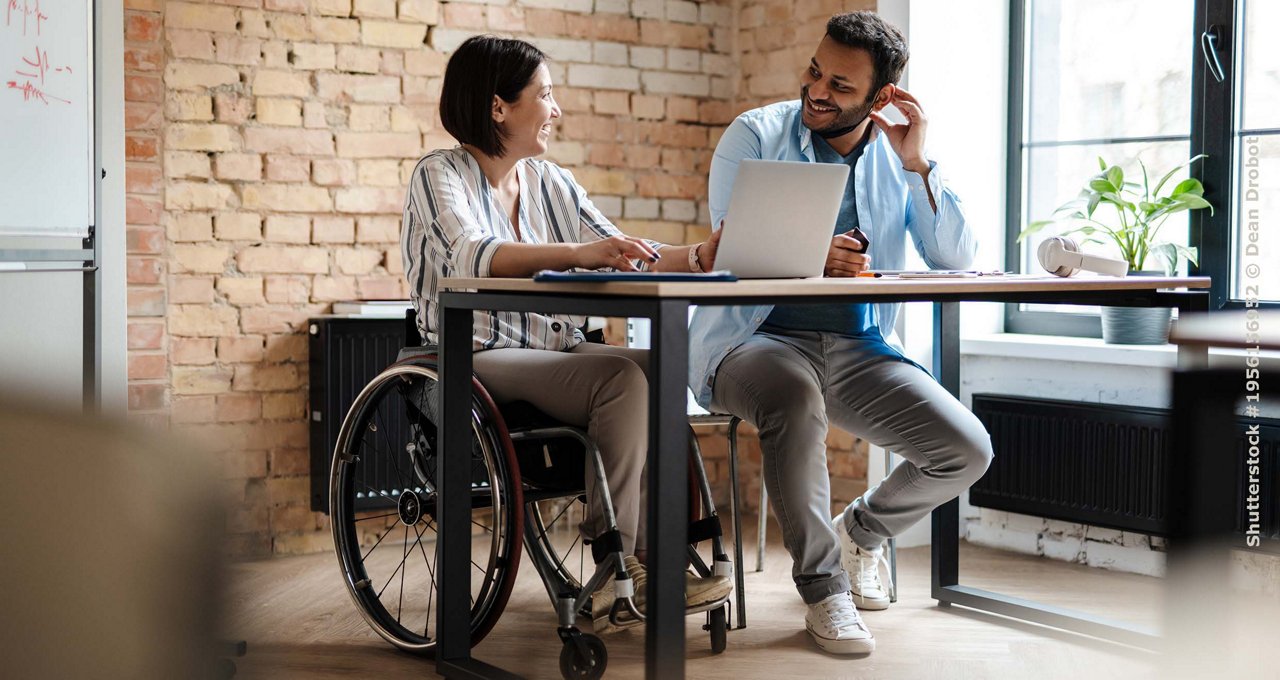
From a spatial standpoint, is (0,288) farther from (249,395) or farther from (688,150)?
(688,150)

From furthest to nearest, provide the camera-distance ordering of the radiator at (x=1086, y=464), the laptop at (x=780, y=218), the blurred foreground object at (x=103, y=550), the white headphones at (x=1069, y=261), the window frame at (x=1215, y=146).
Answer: the window frame at (x=1215, y=146)
the radiator at (x=1086, y=464)
the white headphones at (x=1069, y=261)
the laptop at (x=780, y=218)
the blurred foreground object at (x=103, y=550)

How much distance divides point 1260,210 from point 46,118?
273 centimetres

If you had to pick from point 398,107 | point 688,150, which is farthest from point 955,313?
point 398,107

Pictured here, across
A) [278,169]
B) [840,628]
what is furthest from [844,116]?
[278,169]

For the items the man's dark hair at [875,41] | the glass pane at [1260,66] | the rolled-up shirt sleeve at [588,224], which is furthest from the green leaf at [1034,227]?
the rolled-up shirt sleeve at [588,224]

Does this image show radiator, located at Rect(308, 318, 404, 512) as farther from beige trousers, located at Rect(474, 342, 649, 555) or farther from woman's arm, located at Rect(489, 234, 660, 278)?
woman's arm, located at Rect(489, 234, 660, 278)

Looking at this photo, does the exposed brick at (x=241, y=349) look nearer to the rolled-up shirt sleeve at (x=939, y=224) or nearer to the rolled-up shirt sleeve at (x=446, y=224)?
the rolled-up shirt sleeve at (x=446, y=224)

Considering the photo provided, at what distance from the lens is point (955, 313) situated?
2805 mm

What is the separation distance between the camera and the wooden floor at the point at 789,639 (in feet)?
7.61

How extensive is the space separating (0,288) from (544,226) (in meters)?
1.06

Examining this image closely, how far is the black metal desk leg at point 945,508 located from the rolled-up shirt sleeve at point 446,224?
1.08 m

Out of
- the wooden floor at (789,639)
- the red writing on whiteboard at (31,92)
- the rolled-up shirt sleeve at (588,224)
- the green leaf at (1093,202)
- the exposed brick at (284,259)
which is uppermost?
the red writing on whiteboard at (31,92)

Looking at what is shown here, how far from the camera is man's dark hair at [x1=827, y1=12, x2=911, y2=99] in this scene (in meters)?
2.46

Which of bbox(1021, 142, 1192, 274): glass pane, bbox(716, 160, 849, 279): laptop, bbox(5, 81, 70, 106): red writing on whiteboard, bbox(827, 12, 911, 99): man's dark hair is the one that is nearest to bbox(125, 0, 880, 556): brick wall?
bbox(1021, 142, 1192, 274): glass pane
